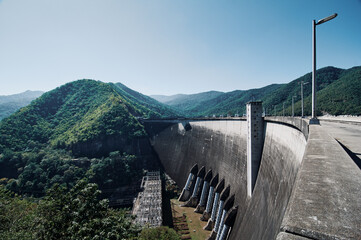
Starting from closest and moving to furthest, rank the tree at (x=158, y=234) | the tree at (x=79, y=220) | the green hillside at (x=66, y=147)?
1. the tree at (x=79, y=220)
2. the tree at (x=158, y=234)
3. the green hillside at (x=66, y=147)

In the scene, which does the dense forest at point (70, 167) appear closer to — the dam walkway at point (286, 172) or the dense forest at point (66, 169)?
the dense forest at point (66, 169)

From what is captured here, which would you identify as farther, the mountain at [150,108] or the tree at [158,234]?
the mountain at [150,108]

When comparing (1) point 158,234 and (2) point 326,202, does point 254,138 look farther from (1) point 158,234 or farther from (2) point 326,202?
(2) point 326,202

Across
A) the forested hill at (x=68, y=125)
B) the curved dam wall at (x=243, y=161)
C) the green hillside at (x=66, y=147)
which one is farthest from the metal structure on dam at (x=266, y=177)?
the forested hill at (x=68, y=125)

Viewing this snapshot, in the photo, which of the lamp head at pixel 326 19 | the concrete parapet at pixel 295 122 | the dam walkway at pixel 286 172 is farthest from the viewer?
the concrete parapet at pixel 295 122

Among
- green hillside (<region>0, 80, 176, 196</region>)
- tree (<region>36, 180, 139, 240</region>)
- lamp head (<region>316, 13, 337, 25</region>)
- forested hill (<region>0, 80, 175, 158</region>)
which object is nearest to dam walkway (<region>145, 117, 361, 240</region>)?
lamp head (<region>316, 13, 337, 25</region>)

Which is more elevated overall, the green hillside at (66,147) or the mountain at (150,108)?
the mountain at (150,108)
